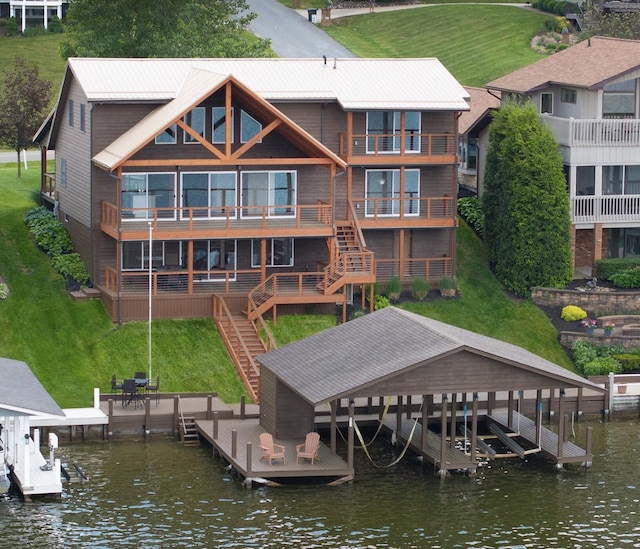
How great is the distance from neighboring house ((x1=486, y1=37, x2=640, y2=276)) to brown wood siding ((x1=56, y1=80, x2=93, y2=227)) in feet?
63.2

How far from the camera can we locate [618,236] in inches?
2913

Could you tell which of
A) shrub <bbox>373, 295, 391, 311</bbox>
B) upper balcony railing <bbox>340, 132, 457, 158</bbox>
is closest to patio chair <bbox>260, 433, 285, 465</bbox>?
shrub <bbox>373, 295, 391, 311</bbox>

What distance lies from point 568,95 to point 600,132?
2.83m

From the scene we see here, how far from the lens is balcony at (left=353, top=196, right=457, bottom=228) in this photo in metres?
69.9

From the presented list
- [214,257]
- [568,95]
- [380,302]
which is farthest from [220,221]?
[568,95]

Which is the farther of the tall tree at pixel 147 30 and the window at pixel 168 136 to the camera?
the tall tree at pixel 147 30

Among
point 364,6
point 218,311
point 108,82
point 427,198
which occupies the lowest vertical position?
point 218,311

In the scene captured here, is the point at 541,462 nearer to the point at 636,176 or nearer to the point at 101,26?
the point at 636,176

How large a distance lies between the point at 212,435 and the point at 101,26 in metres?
32.0

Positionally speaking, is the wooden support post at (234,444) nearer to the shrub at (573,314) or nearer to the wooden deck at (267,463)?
the wooden deck at (267,463)

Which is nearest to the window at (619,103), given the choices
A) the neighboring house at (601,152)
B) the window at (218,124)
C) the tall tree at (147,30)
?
the neighboring house at (601,152)

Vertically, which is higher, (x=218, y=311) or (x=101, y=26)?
(x=101, y=26)

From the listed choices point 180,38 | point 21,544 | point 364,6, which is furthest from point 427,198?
point 364,6

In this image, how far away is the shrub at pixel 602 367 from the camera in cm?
6425
